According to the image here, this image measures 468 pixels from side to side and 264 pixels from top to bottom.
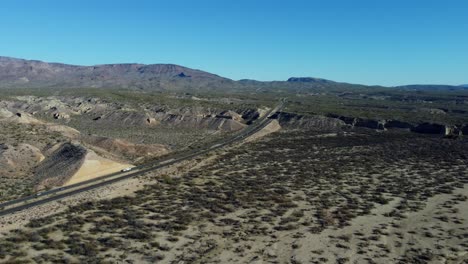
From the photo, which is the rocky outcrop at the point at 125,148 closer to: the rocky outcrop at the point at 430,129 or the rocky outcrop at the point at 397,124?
the rocky outcrop at the point at 430,129

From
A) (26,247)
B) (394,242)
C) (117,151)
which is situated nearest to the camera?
(26,247)

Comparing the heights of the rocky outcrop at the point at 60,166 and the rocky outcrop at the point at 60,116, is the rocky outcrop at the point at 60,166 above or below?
below

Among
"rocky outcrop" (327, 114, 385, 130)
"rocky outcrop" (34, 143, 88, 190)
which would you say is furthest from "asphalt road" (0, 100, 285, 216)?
"rocky outcrop" (327, 114, 385, 130)

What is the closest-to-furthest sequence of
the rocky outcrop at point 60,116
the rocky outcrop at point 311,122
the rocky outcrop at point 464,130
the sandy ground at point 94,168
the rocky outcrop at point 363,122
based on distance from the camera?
the sandy ground at point 94,168 → the rocky outcrop at point 464,130 → the rocky outcrop at point 363,122 → the rocky outcrop at point 311,122 → the rocky outcrop at point 60,116

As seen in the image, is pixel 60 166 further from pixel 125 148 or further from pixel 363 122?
pixel 363 122

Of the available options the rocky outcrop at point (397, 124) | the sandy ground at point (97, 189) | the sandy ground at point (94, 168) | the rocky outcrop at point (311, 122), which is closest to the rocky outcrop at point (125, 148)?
the sandy ground at point (97, 189)

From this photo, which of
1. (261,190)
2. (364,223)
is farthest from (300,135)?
(364,223)

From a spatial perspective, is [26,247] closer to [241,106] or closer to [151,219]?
[151,219]

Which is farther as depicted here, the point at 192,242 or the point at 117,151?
the point at 117,151
